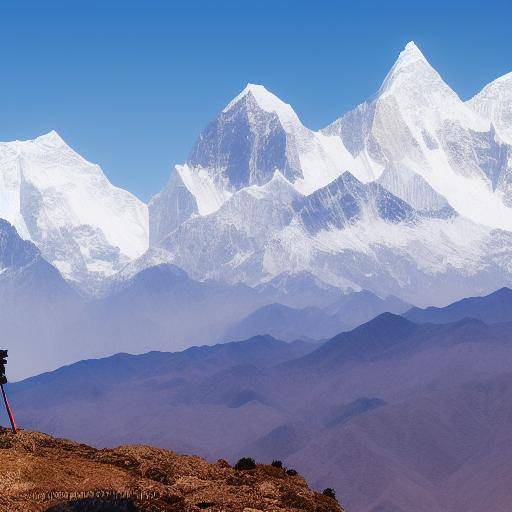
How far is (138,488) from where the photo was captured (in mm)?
57469

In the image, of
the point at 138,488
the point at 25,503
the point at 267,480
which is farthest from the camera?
the point at 267,480

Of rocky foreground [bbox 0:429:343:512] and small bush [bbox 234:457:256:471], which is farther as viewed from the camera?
small bush [bbox 234:457:256:471]

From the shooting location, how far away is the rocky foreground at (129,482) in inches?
2127

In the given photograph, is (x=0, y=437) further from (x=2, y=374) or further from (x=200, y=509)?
(x=200, y=509)

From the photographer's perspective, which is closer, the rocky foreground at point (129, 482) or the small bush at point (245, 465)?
the rocky foreground at point (129, 482)

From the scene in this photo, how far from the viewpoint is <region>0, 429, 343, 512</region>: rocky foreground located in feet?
177

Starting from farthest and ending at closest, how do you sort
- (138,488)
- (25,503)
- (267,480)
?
(267,480)
(138,488)
(25,503)

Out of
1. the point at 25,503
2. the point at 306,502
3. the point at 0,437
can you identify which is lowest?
the point at 306,502

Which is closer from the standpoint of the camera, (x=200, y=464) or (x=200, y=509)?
(x=200, y=509)

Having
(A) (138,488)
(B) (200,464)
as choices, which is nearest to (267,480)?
(B) (200,464)

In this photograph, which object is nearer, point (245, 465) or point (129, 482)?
point (129, 482)

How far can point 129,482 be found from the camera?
192ft

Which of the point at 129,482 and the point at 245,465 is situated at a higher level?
the point at 129,482

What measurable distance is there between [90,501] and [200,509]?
562 cm
